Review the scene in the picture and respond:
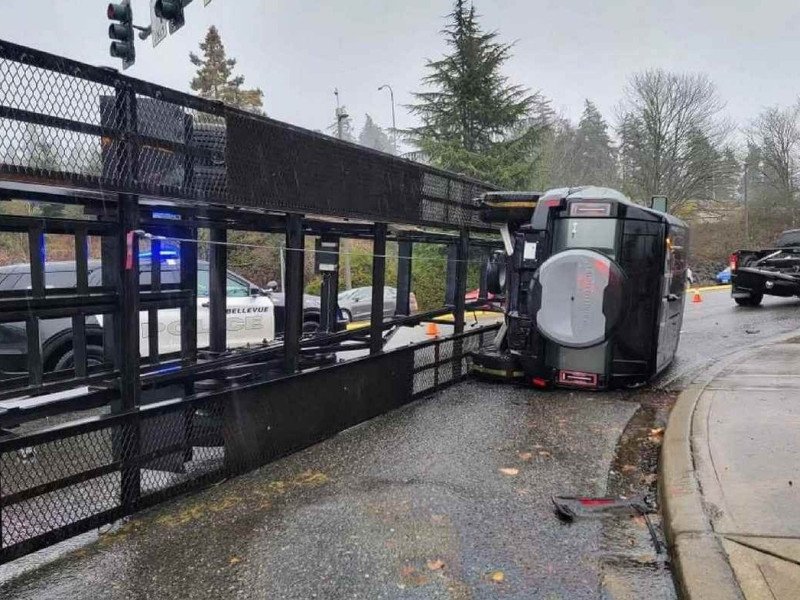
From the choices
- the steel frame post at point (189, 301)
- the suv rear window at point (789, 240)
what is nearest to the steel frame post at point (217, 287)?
the steel frame post at point (189, 301)

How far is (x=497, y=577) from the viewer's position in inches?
121

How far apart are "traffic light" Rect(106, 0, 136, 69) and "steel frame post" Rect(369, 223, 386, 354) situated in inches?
213

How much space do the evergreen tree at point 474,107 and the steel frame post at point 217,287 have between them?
20.1 meters

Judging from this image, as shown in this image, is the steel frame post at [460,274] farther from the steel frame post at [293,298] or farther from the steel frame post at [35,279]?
the steel frame post at [35,279]

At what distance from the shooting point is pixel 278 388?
4.79 m

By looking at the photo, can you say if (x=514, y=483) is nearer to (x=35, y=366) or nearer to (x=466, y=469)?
(x=466, y=469)

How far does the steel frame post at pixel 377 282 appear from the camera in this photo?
598 centimetres

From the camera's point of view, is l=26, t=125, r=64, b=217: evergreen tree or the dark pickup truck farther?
the dark pickup truck

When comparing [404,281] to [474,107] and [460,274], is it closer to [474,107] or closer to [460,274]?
[460,274]

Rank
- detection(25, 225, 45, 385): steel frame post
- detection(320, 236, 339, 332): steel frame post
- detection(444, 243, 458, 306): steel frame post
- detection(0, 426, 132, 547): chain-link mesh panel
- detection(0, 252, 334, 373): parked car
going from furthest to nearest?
1. detection(444, 243, 458, 306): steel frame post
2. detection(320, 236, 339, 332): steel frame post
3. detection(0, 252, 334, 373): parked car
4. detection(25, 225, 45, 385): steel frame post
5. detection(0, 426, 132, 547): chain-link mesh panel

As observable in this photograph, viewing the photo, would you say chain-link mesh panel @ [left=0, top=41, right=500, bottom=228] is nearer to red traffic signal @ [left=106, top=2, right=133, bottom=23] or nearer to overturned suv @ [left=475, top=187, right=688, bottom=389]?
overturned suv @ [left=475, top=187, right=688, bottom=389]

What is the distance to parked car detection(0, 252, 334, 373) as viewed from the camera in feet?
19.2

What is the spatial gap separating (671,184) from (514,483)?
1423 inches

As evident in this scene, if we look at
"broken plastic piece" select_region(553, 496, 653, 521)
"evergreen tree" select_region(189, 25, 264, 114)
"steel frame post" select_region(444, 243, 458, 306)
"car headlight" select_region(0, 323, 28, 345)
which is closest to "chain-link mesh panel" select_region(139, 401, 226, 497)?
"broken plastic piece" select_region(553, 496, 653, 521)
